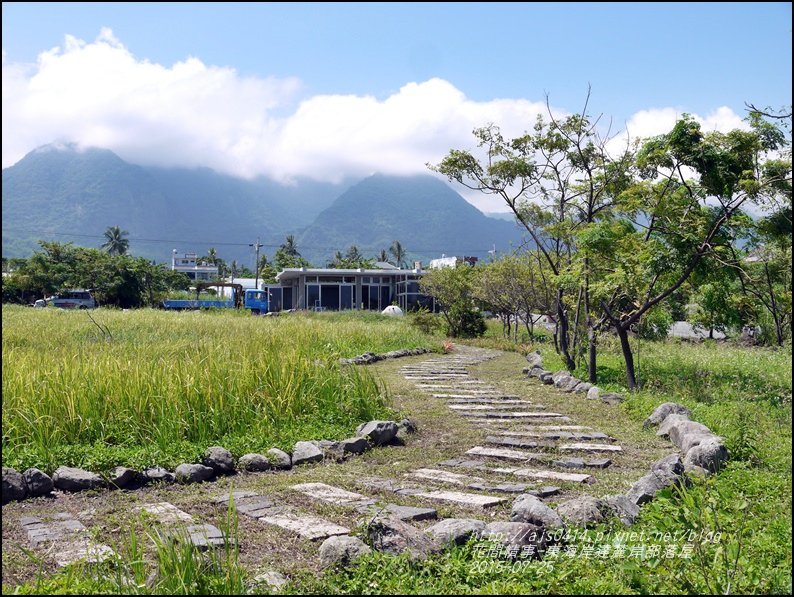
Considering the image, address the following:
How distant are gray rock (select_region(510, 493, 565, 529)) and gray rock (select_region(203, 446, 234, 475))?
228cm

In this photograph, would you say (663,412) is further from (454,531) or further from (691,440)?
(454,531)

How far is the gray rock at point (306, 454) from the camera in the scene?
535 centimetres

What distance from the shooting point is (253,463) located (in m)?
5.08

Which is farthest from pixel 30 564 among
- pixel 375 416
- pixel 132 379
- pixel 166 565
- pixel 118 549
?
pixel 375 416

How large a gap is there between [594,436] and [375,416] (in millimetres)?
2115

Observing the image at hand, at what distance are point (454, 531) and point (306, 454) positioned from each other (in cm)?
226

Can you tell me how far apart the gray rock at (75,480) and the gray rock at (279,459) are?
4.01 feet

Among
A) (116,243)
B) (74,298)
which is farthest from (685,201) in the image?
(116,243)

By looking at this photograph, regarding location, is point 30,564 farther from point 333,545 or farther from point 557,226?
point 557,226

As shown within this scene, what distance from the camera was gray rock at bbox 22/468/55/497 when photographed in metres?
4.31

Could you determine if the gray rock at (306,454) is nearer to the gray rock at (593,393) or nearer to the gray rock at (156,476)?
the gray rock at (156,476)

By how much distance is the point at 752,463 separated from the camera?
15.3 feet

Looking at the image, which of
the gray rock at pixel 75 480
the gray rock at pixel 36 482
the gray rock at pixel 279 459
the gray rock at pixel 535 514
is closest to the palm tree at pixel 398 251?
the gray rock at pixel 279 459

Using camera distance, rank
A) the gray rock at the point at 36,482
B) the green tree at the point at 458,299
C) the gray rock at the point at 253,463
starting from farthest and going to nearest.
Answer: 1. the green tree at the point at 458,299
2. the gray rock at the point at 253,463
3. the gray rock at the point at 36,482
